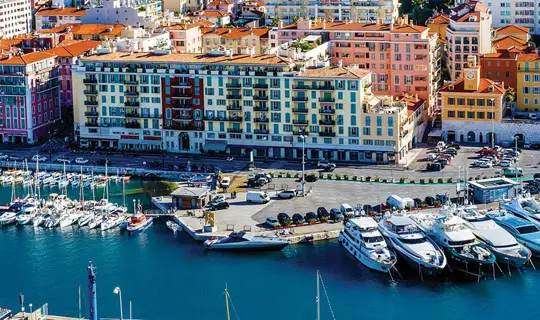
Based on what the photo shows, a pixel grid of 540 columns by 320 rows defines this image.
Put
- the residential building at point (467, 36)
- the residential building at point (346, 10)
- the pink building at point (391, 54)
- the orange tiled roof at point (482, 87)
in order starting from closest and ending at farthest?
the orange tiled roof at point (482, 87)
the pink building at point (391, 54)
the residential building at point (467, 36)
the residential building at point (346, 10)

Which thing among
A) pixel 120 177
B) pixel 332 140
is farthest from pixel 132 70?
pixel 332 140

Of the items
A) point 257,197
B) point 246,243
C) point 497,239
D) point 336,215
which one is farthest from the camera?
point 257,197

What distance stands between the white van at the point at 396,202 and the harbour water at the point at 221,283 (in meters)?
6.75

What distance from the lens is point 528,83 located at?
4365 inches

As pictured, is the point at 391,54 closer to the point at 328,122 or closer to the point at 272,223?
the point at 328,122

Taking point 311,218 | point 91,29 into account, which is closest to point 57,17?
point 91,29

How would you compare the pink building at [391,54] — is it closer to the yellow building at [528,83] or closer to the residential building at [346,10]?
the yellow building at [528,83]

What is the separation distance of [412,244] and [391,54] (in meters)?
39.6

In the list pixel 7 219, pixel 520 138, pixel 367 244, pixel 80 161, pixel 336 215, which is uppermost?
pixel 520 138

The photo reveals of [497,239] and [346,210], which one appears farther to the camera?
[346,210]

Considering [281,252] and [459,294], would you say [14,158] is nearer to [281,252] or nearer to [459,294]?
[281,252]

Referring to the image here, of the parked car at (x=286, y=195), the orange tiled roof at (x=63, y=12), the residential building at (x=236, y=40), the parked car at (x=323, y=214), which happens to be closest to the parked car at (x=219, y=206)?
the parked car at (x=286, y=195)

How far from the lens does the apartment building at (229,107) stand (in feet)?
Result: 333

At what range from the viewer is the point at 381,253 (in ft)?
257
